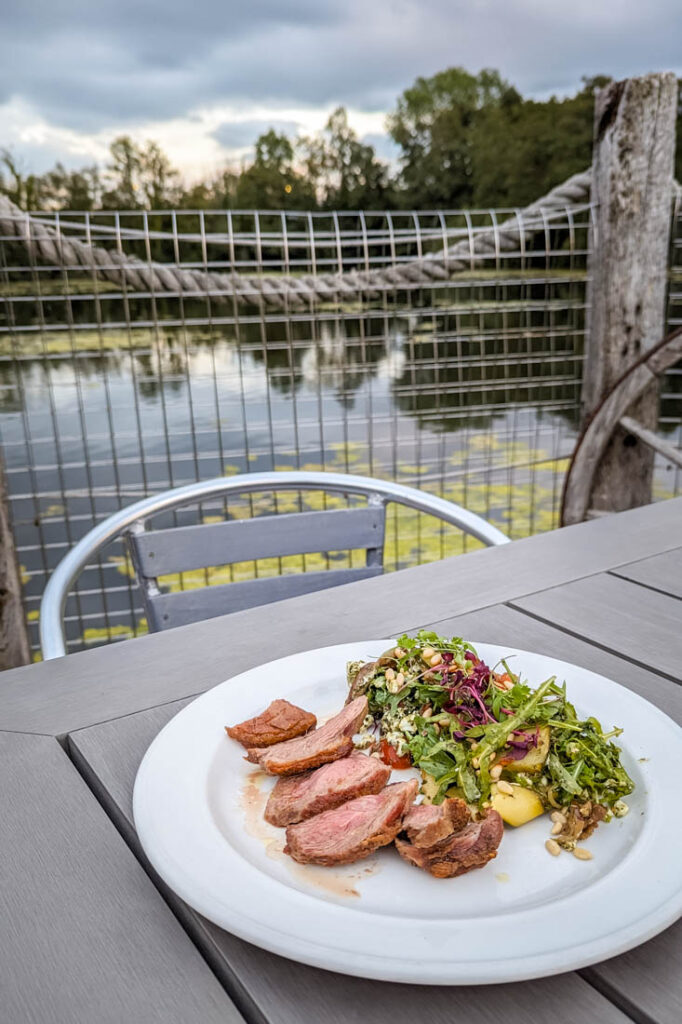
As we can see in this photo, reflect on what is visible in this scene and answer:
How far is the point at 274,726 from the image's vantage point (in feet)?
1.96

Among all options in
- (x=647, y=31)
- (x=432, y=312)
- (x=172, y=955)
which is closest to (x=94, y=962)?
(x=172, y=955)

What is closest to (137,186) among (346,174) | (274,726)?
(346,174)

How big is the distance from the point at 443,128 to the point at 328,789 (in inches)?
279

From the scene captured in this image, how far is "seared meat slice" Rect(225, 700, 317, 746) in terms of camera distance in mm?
591

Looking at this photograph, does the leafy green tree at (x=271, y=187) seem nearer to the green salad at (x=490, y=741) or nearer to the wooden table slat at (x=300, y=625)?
the wooden table slat at (x=300, y=625)

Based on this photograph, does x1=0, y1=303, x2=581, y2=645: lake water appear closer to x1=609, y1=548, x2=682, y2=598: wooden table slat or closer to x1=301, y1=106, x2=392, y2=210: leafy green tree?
x1=609, y1=548, x2=682, y2=598: wooden table slat

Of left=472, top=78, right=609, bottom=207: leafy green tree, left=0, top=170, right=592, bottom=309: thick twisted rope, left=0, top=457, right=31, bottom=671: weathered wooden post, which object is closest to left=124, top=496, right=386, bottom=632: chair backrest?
left=0, top=457, right=31, bottom=671: weathered wooden post

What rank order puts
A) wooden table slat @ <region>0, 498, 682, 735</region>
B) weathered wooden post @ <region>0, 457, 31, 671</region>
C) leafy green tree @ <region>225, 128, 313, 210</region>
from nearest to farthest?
wooden table slat @ <region>0, 498, 682, 735</region> → weathered wooden post @ <region>0, 457, 31, 671</region> → leafy green tree @ <region>225, 128, 313, 210</region>

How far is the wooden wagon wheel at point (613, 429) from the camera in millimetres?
2600

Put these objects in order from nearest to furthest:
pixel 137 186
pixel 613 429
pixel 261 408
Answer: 1. pixel 613 429
2. pixel 261 408
3. pixel 137 186

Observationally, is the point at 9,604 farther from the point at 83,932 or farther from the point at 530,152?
the point at 530,152

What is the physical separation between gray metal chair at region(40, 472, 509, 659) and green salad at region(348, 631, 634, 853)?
2.18 feet

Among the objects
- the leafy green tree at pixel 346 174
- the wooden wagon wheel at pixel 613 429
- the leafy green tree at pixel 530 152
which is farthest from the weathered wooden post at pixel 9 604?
the leafy green tree at pixel 530 152

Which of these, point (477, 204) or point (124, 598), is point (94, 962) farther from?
point (477, 204)
